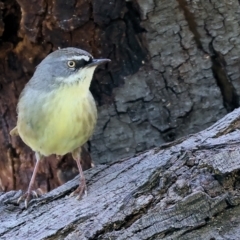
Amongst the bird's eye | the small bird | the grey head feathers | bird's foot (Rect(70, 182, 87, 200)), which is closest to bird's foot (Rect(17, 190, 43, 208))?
the small bird

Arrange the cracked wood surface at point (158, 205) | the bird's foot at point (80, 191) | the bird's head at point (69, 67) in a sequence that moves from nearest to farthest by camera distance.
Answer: the cracked wood surface at point (158, 205) → the bird's foot at point (80, 191) → the bird's head at point (69, 67)

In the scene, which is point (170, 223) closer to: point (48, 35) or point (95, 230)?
point (95, 230)

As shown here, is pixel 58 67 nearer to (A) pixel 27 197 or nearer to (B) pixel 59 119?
(B) pixel 59 119

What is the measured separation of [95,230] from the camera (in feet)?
9.52

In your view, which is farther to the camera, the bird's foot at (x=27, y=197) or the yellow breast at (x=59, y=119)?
the yellow breast at (x=59, y=119)

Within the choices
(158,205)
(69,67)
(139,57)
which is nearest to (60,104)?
(69,67)

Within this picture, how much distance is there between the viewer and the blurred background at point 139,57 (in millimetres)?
3877

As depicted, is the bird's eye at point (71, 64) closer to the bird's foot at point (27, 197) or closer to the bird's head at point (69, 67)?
the bird's head at point (69, 67)

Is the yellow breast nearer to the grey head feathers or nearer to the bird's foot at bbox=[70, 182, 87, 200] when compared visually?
the grey head feathers

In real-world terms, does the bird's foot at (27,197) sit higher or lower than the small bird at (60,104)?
lower

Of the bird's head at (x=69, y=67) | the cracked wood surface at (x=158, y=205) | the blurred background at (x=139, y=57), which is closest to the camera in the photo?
the cracked wood surface at (x=158, y=205)

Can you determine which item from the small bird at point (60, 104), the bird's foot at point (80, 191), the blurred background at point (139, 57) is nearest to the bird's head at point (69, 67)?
the small bird at point (60, 104)

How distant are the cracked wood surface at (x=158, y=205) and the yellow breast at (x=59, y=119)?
1.43 feet

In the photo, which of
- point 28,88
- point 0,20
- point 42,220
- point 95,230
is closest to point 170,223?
point 95,230
